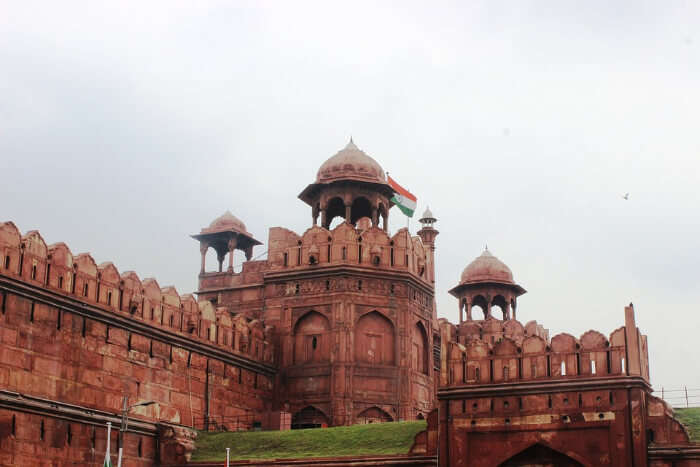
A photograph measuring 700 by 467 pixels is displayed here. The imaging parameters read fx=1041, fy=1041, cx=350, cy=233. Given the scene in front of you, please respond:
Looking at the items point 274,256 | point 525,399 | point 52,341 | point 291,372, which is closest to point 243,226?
point 274,256

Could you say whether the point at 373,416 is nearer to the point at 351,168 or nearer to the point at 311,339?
the point at 311,339

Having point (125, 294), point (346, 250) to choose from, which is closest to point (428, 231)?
point (346, 250)

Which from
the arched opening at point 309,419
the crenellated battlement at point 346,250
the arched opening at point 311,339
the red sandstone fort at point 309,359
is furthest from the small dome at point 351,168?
the arched opening at point 309,419

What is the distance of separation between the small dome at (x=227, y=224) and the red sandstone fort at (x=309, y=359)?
0.11 metres

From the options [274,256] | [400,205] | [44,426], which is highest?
[400,205]

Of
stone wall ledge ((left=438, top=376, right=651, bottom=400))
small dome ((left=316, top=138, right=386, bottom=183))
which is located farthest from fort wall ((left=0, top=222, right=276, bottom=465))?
stone wall ledge ((left=438, top=376, right=651, bottom=400))

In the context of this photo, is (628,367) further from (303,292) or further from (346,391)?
(303,292)

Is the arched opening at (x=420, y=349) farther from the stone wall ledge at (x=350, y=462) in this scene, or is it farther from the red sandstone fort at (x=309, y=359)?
the stone wall ledge at (x=350, y=462)

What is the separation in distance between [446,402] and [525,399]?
2152 mm

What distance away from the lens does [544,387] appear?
26547 millimetres

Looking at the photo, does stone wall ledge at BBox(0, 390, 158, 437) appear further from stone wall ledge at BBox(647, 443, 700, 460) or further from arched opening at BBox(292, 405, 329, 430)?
stone wall ledge at BBox(647, 443, 700, 460)

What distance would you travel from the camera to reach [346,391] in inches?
1404

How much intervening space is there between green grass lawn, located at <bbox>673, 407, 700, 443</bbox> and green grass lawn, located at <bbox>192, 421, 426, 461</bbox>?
6.94 m

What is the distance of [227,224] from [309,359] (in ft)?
26.8
